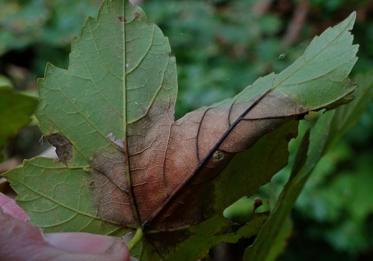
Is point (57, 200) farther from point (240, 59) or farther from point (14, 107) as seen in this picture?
point (240, 59)

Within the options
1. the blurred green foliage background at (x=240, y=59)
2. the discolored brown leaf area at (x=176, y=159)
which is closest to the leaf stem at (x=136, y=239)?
the discolored brown leaf area at (x=176, y=159)

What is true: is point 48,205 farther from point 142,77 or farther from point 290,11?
point 290,11

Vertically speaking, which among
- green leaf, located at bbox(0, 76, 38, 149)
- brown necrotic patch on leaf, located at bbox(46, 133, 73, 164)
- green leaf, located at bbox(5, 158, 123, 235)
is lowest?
green leaf, located at bbox(5, 158, 123, 235)

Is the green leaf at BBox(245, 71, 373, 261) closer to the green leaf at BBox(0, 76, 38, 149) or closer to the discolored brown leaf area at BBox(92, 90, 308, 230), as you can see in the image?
the discolored brown leaf area at BBox(92, 90, 308, 230)

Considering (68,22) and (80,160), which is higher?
(80,160)

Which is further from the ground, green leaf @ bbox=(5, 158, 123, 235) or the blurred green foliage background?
green leaf @ bbox=(5, 158, 123, 235)

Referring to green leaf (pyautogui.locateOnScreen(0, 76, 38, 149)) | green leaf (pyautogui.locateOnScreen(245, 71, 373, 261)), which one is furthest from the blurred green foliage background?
green leaf (pyautogui.locateOnScreen(0, 76, 38, 149))

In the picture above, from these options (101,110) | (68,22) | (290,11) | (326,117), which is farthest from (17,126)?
(290,11)
